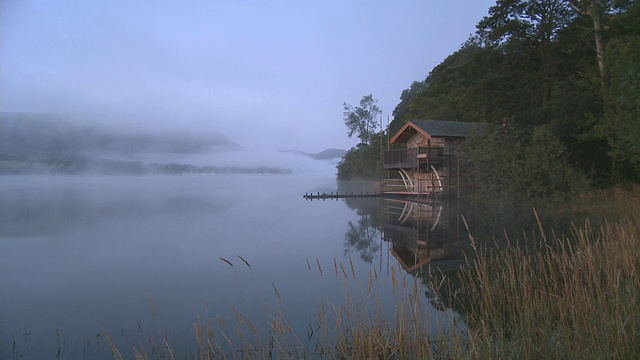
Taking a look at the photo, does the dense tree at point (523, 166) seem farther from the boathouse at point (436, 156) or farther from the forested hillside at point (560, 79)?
the boathouse at point (436, 156)

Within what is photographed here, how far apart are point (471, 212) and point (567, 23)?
12151 mm

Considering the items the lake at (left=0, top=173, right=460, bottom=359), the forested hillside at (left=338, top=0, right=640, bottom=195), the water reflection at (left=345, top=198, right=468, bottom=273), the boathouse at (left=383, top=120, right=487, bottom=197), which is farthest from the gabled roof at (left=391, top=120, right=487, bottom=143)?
the lake at (left=0, top=173, right=460, bottom=359)

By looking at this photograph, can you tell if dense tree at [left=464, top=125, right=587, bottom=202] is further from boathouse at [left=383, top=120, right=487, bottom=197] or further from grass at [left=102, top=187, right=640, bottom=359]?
grass at [left=102, top=187, right=640, bottom=359]

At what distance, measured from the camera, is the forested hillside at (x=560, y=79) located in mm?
22172

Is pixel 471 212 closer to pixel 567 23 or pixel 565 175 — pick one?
pixel 565 175

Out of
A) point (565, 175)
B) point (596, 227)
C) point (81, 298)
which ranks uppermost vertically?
point (565, 175)

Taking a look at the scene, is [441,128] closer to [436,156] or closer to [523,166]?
[436,156]

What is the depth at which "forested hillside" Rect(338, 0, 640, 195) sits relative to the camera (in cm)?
2217

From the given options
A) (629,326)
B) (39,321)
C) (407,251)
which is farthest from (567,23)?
(39,321)

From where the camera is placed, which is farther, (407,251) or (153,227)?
(153,227)

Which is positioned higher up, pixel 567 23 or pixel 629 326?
pixel 567 23

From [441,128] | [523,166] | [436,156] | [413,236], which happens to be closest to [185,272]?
[413,236]

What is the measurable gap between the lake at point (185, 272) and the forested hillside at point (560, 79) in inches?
280

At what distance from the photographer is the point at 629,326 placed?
4.52 m
